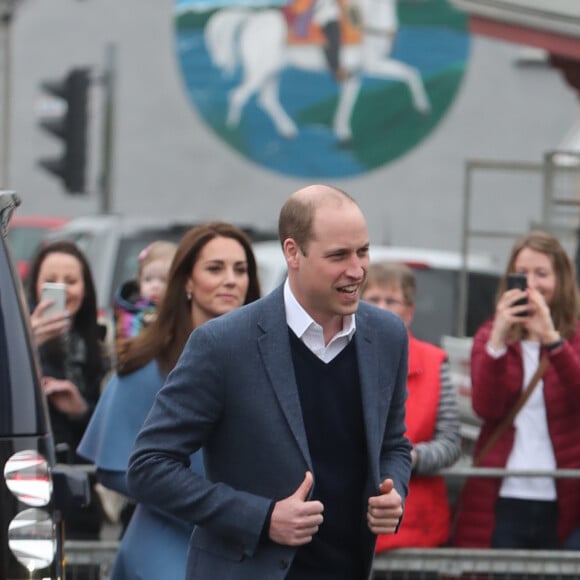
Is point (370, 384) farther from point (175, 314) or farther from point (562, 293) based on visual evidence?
point (562, 293)

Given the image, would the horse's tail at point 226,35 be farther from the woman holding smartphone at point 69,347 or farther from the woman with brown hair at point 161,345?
Answer: the woman with brown hair at point 161,345

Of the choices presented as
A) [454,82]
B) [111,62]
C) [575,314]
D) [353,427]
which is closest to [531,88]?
[454,82]

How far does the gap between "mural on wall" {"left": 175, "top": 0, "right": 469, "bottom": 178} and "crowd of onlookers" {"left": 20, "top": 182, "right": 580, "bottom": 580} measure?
1917 cm

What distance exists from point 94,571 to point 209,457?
2254 millimetres

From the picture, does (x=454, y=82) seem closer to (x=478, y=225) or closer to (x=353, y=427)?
(x=478, y=225)

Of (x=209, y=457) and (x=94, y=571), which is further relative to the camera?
(x=94, y=571)

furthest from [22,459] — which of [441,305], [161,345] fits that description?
[441,305]

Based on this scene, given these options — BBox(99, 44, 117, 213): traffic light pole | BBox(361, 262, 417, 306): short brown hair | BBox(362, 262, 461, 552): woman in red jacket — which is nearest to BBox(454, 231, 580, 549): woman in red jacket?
BBox(362, 262, 461, 552): woman in red jacket

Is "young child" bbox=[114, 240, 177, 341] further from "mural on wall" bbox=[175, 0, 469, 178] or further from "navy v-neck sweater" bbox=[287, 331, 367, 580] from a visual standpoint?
"mural on wall" bbox=[175, 0, 469, 178]

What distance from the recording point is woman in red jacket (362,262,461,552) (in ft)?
21.6

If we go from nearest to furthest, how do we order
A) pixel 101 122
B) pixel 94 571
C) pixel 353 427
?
pixel 353 427, pixel 94 571, pixel 101 122

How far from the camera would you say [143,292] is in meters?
7.77

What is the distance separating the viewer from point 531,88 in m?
27.6

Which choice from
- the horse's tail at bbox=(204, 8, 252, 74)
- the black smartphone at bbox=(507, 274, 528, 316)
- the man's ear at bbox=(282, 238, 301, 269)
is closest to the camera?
the man's ear at bbox=(282, 238, 301, 269)
